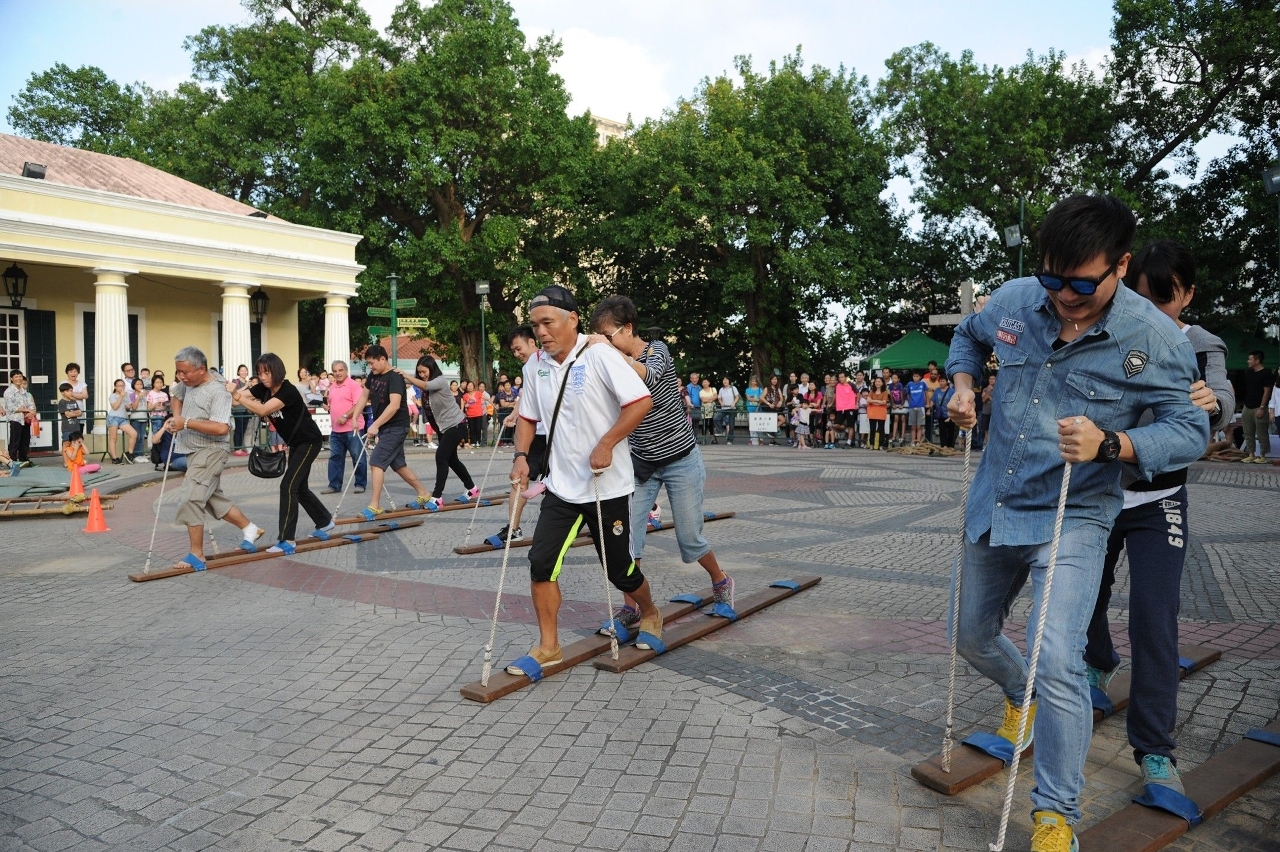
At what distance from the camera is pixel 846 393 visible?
23297 mm

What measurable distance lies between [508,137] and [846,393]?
49.6 feet

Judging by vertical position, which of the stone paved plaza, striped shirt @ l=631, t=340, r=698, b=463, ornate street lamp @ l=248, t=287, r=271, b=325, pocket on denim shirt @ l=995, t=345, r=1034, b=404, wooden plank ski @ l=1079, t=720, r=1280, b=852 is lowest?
the stone paved plaza

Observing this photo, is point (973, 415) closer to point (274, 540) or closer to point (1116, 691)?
point (1116, 691)

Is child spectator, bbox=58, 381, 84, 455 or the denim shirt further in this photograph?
child spectator, bbox=58, 381, 84, 455

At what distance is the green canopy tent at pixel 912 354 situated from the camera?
1163 inches

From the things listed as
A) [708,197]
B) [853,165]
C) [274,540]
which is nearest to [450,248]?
[708,197]

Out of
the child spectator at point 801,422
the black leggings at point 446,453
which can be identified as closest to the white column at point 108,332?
the black leggings at point 446,453

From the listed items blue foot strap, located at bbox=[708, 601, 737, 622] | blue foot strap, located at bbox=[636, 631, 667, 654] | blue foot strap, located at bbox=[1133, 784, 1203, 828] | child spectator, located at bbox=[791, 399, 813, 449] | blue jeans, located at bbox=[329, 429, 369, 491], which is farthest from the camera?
child spectator, located at bbox=[791, 399, 813, 449]

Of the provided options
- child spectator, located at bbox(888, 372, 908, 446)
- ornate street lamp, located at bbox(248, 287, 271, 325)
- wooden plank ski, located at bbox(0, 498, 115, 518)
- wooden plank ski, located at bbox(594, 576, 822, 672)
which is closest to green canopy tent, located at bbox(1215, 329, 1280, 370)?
child spectator, located at bbox(888, 372, 908, 446)

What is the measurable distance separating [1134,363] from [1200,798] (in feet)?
5.46

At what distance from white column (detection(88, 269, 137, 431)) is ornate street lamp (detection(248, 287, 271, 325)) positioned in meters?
3.67

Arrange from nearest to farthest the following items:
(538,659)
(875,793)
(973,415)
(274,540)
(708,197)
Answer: (973,415)
(875,793)
(538,659)
(274,540)
(708,197)

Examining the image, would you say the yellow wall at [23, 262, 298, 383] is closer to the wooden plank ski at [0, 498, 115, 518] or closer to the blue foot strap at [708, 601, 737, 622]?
the wooden plank ski at [0, 498, 115, 518]

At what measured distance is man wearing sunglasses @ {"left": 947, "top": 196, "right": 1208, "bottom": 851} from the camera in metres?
2.77
